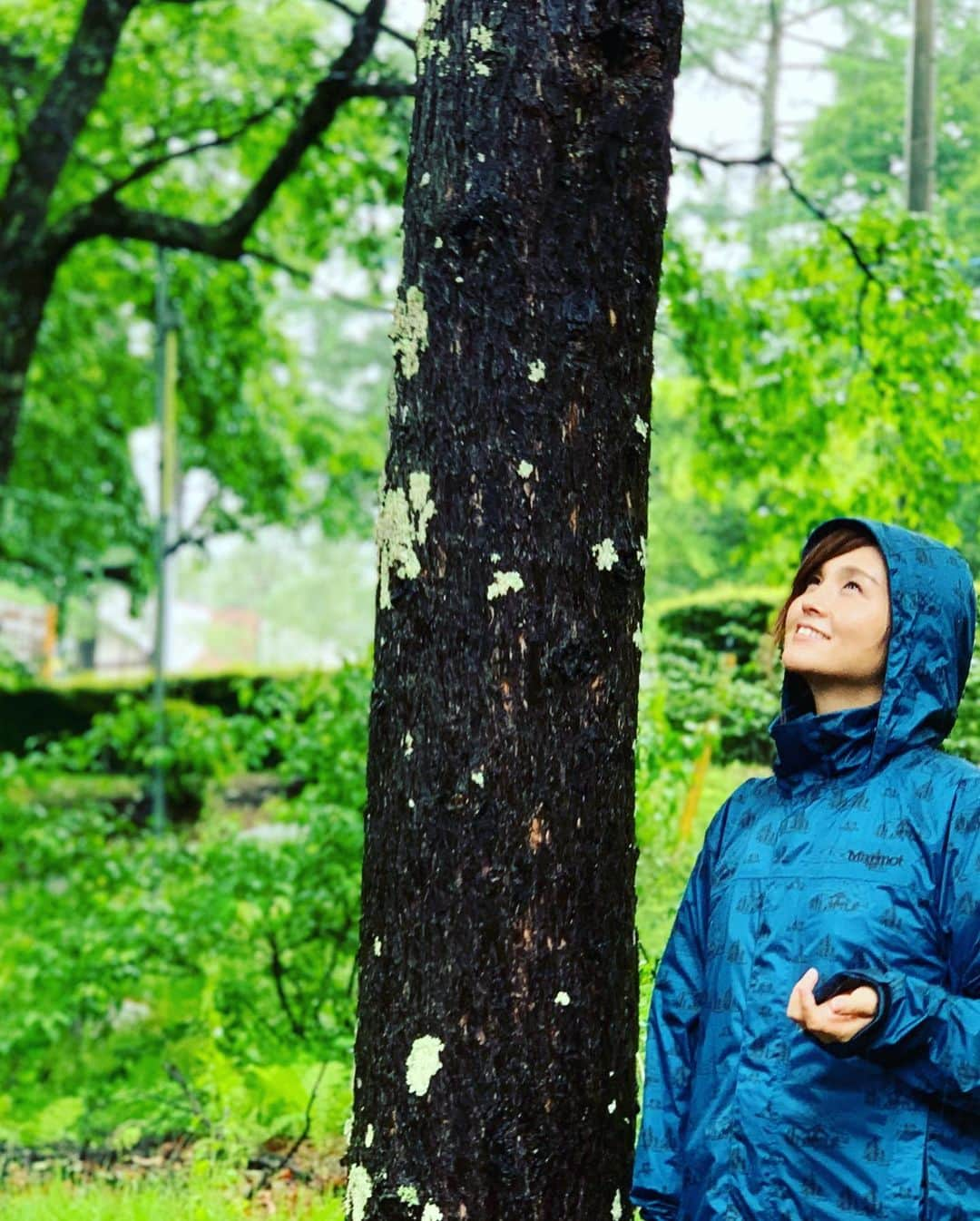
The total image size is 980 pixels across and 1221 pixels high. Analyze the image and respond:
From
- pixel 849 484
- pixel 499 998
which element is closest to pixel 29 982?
pixel 849 484

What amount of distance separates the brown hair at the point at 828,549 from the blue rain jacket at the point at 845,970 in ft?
0.13

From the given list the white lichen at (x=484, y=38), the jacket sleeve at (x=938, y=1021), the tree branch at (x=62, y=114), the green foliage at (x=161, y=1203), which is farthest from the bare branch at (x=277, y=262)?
the jacket sleeve at (x=938, y=1021)

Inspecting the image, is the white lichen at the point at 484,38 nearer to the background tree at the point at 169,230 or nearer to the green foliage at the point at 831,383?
the green foliage at the point at 831,383

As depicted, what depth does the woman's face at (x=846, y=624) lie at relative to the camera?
7.41 ft

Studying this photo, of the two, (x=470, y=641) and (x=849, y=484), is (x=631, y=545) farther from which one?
(x=849, y=484)

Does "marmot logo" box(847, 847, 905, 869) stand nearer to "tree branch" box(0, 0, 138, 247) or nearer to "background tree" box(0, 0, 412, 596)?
"background tree" box(0, 0, 412, 596)

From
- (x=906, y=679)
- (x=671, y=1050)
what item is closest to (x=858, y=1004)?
(x=671, y=1050)

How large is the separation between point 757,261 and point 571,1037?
6.51 m

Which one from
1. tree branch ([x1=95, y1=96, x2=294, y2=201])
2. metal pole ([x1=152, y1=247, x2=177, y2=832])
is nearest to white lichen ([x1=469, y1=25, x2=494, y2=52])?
tree branch ([x1=95, y1=96, x2=294, y2=201])

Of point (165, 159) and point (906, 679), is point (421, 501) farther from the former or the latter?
point (165, 159)

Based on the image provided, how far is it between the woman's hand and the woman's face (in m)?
0.58

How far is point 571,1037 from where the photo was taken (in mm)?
2184

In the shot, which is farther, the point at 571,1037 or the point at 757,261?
the point at 757,261

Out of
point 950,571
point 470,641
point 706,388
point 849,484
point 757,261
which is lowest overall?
point 470,641
